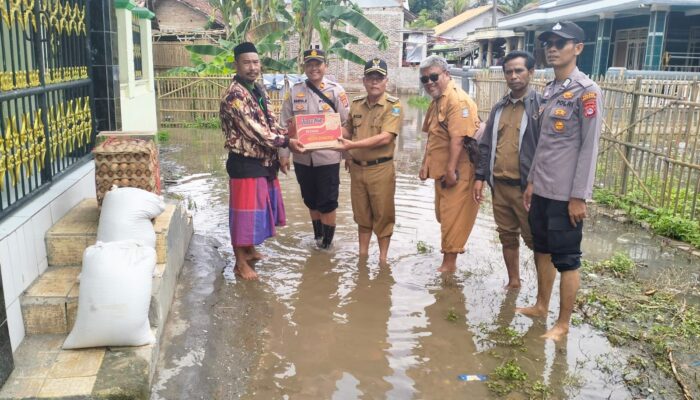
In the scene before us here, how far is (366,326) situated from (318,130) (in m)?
1.85

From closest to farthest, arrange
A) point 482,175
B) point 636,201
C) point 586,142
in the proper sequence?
point 586,142 → point 482,175 → point 636,201

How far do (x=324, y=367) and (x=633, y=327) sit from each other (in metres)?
2.34

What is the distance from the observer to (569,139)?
3.89 m

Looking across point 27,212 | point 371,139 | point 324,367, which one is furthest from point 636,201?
point 27,212

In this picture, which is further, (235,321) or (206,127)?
(206,127)

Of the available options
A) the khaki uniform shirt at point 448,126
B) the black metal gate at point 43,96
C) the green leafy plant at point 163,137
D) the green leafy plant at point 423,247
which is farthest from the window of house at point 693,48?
the black metal gate at point 43,96

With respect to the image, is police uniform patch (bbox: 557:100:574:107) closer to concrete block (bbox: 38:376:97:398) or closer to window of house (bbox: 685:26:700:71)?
concrete block (bbox: 38:376:97:398)

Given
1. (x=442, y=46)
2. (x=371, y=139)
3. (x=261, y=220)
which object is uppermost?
(x=442, y=46)

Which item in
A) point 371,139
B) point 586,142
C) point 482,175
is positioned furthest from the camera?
point 371,139

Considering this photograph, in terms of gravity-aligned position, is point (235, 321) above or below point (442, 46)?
below

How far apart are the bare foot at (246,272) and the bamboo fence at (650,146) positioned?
4.96 m

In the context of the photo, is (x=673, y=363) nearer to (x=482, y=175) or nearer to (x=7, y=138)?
(x=482, y=175)

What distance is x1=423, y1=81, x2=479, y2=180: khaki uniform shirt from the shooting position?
16.1 feet

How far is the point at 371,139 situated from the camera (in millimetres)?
5234
